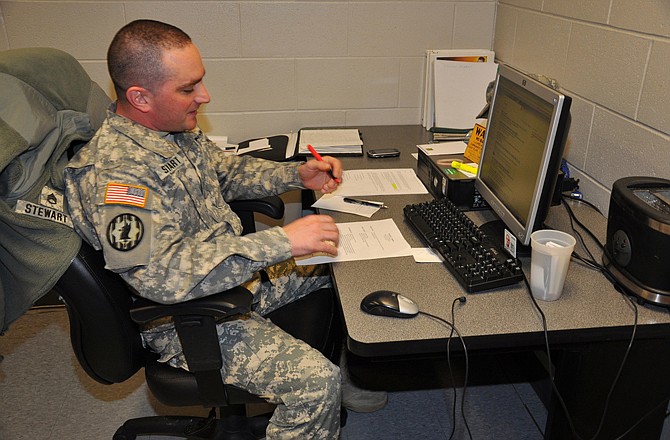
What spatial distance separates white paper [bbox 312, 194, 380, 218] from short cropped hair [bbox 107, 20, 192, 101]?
1.91ft

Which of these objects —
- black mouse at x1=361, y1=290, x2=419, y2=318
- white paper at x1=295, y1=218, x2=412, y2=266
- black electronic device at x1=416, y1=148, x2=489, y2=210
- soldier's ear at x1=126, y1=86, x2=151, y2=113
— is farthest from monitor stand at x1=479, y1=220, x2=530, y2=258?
soldier's ear at x1=126, y1=86, x2=151, y2=113

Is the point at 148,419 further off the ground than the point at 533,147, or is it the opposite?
the point at 533,147

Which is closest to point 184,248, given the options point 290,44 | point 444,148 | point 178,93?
point 178,93

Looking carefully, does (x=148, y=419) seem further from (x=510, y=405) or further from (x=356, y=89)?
(x=356, y=89)

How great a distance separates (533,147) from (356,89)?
1.35 meters

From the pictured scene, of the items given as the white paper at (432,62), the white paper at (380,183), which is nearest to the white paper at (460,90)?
the white paper at (432,62)

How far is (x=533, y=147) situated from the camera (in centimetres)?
134

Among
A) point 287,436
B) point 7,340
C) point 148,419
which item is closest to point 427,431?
point 287,436

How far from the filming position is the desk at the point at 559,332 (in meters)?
1.16

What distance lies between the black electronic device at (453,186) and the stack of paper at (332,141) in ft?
1.49

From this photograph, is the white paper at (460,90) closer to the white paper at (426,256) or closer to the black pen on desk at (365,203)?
the black pen on desk at (365,203)

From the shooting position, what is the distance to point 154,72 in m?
1.41

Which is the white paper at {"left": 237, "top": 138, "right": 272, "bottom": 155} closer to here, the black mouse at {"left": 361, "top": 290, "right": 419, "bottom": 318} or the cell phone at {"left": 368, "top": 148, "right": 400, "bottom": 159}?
the cell phone at {"left": 368, "top": 148, "right": 400, "bottom": 159}

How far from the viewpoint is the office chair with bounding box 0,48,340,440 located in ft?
4.31
